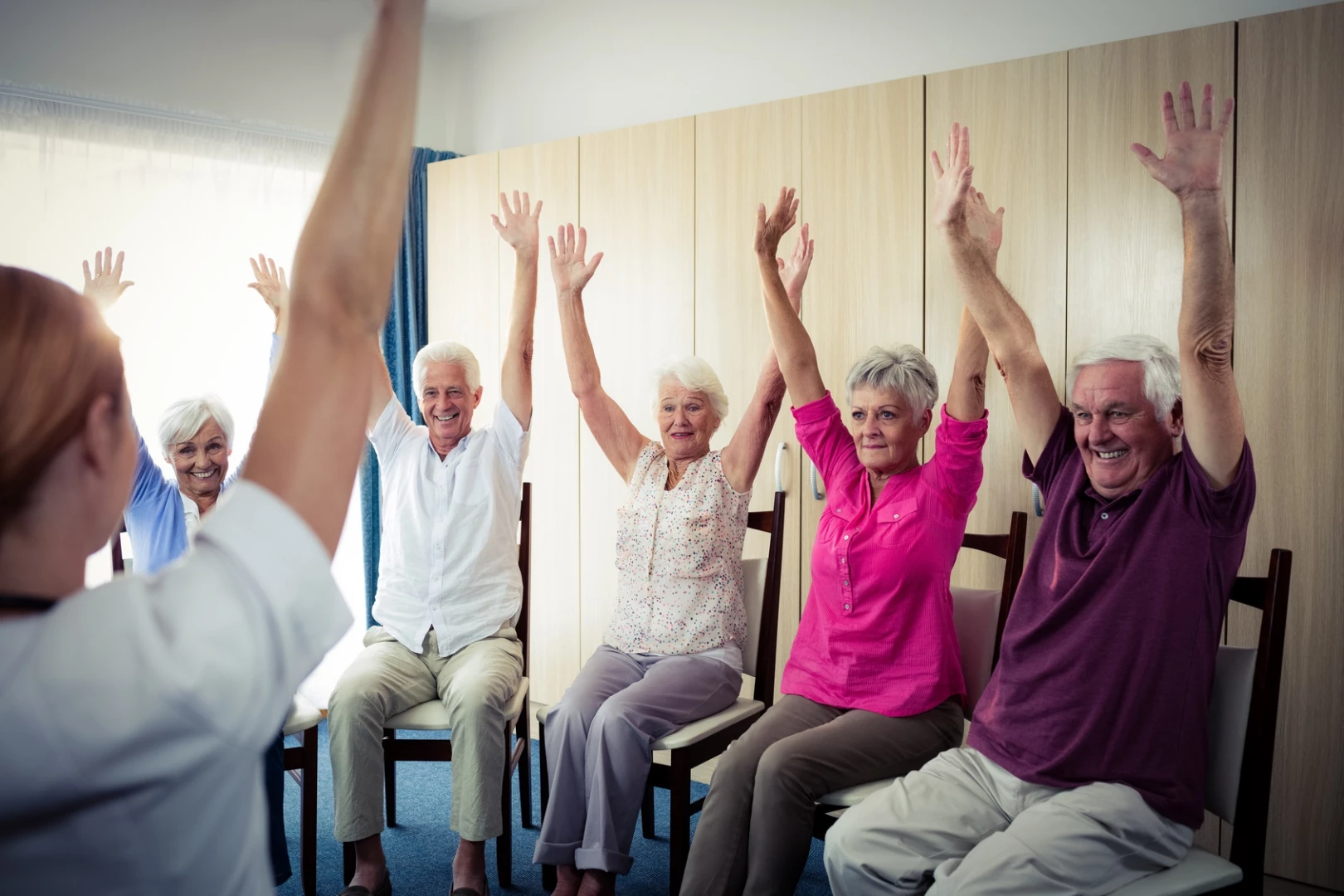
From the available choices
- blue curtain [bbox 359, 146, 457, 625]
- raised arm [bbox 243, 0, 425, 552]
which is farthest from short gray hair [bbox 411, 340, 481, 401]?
raised arm [bbox 243, 0, 425, 552]

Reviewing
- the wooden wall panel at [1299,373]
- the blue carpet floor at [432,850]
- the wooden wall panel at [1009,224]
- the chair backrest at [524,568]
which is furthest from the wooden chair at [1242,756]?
the chair backrest at [524,568]

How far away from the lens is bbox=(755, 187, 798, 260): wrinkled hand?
2537 millimetres

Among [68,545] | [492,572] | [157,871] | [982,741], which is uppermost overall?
[68,545]

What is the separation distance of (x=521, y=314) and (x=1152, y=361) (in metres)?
1.67

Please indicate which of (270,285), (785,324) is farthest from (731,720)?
(270,285)

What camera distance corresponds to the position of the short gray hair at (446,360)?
2934 mm

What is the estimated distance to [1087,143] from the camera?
2.58m

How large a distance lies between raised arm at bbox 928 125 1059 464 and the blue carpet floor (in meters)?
1.42

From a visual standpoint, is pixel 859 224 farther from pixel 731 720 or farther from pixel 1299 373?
pixel 731 720

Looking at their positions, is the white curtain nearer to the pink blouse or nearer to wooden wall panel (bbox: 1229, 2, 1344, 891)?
the pink blouse

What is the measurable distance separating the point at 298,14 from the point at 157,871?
430 centimetres

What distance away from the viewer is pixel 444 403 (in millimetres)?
2904

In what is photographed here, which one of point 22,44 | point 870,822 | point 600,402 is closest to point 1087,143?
point 600,402

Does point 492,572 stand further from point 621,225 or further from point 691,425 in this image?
point 621,225
